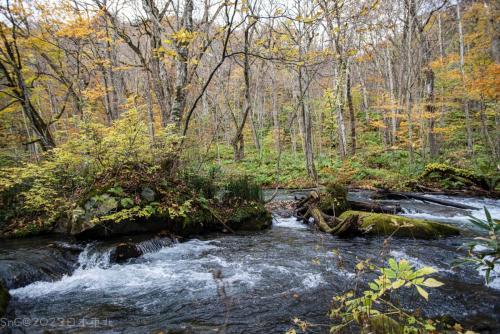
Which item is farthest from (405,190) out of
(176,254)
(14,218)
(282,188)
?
(14,218)

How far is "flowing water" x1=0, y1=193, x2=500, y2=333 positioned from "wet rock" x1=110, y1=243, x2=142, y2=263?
12 cm

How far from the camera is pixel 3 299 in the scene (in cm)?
385

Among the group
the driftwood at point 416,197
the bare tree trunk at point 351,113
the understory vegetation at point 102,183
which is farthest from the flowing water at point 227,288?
the bare tree trunk at point 351,113

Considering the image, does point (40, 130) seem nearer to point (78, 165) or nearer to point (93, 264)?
point (78, 165)

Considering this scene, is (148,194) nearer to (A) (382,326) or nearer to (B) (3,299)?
(B) (3,299)

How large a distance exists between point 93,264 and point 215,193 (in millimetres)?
3506

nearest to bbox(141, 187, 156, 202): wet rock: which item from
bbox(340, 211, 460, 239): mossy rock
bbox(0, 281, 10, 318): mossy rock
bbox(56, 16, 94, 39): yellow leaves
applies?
bbox(0, 281, 10, 318): mossy rock

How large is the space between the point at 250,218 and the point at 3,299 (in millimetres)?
5016

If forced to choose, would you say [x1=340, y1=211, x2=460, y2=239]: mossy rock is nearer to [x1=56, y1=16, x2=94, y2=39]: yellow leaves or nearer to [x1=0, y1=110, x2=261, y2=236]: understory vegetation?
[x1=0, y1=110, x2=261, y2=236]: understory vegetation

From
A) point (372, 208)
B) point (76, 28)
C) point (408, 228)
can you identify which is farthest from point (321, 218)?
point (76, 28)

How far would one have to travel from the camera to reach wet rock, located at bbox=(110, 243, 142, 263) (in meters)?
5.39

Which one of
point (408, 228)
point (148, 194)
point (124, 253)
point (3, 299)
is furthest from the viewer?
point (148, 194)

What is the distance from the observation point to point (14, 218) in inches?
271

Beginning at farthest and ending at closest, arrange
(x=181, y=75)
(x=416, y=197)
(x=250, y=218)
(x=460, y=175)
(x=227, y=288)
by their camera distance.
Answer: (x=460, y=175) → (x=416, y=197) → (x=250, y=218) → (x=181, y=75) → (x=227, y=288)
